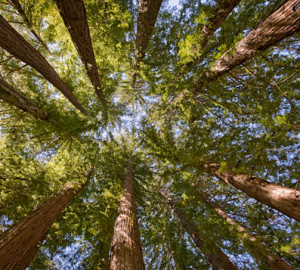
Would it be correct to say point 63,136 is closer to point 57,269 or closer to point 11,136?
point 11,136

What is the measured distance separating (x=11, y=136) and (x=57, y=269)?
4.61 meters

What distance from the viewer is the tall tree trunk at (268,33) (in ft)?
6.72

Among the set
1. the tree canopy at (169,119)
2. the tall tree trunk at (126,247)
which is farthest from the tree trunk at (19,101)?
the tall tree trunk at (126,247)

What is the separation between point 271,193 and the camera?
247 centimetres

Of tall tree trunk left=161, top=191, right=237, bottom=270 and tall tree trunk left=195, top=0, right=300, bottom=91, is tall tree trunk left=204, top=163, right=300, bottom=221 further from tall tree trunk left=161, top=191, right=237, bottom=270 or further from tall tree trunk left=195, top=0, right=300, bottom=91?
tall tree trunk left=195, top=0, right=300, bottom=91

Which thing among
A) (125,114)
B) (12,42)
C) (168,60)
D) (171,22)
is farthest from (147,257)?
(171,22)

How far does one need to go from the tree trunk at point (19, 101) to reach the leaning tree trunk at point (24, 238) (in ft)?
9.72

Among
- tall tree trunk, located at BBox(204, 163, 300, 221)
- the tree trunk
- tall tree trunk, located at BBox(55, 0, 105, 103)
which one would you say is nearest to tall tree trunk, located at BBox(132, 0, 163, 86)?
tall tree trunk, located at BBox(55, 0, 105, 103)

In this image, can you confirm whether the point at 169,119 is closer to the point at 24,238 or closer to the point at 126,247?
the point at 126,247

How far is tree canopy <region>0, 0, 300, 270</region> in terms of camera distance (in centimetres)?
274

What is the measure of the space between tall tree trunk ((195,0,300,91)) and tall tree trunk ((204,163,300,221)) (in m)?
2.40

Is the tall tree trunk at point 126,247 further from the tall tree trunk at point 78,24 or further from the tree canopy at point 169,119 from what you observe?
the tall tree trunk at point 78,24

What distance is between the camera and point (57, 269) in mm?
4504

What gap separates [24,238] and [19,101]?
3.86 metres
